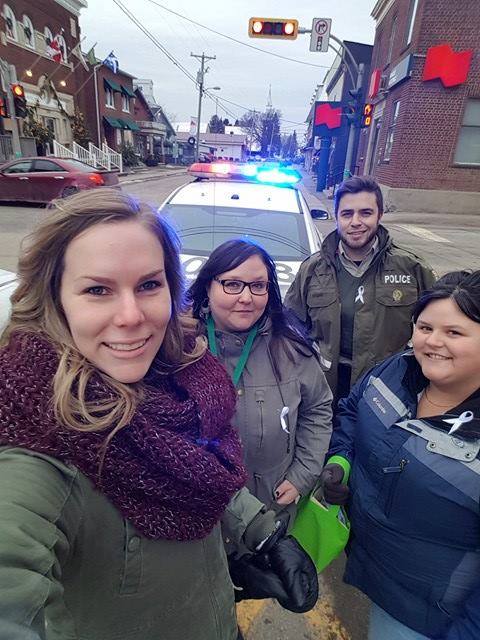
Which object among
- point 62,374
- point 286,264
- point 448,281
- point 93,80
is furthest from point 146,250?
point 93,80

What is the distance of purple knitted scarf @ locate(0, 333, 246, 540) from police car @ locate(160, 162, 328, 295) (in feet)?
7.91

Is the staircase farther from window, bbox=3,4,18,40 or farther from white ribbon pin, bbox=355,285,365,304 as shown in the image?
white ribbon pin, bbox=355,285,365,304

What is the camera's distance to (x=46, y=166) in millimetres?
12555

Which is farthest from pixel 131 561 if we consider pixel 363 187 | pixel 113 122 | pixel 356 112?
pixel 113 122

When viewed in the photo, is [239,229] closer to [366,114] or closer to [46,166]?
[366,114]

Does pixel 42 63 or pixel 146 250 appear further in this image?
pixel 42 63

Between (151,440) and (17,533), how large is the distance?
0.30 meters

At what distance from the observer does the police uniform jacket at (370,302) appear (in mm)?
2428

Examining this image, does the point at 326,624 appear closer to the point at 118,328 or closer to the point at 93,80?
the point at 118,328

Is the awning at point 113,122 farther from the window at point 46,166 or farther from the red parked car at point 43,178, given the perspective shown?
the window at point 46,166

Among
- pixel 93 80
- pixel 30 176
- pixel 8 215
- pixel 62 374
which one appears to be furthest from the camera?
pixel 93 80

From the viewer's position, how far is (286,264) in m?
3.86

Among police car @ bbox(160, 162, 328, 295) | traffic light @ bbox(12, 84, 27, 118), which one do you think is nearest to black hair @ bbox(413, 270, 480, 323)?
police car @ bbox(160, 162, 328, 295)

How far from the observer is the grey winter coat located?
1.63 meters
